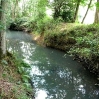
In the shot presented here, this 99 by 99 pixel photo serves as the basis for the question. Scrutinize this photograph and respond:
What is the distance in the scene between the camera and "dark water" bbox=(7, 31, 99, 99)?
713cm

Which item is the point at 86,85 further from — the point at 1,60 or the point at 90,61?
the point at 1,60

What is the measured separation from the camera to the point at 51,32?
15062 millimetres

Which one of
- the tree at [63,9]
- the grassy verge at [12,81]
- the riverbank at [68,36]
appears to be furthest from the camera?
the tree at [63,9]

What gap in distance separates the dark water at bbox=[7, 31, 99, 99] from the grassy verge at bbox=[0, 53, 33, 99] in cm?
61

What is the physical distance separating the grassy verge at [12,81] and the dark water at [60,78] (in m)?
0.61

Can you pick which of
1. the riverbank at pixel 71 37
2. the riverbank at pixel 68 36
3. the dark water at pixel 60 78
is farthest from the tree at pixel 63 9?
the dark water at pixel 60 78

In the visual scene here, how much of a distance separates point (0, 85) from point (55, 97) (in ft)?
7.33

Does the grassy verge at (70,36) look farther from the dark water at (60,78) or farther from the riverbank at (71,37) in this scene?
the dark water at (60,78)

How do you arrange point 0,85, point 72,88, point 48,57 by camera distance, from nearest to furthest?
point 0,85 → point 72,88 → point 48,57

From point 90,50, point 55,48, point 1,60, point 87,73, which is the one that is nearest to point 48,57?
point 55,48

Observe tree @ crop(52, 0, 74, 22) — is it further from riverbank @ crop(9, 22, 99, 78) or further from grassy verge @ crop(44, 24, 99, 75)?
grassy verge @ crop(44, 24, 99, 75)

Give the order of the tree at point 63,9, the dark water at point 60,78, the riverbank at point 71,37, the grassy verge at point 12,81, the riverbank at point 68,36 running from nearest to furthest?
1. the grassy verge at point 12,81
2. the dark water at point 60,78
3. the riverbank at point 71,37
4. the riverbank at point 68,36
5. the tree at point 63,9

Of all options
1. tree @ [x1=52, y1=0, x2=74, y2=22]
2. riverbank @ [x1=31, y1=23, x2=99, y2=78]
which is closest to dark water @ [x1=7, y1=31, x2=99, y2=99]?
riverbank @ [x1=31, y1=23, x2=99, y2=78]

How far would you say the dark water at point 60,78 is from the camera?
23.4 feet
